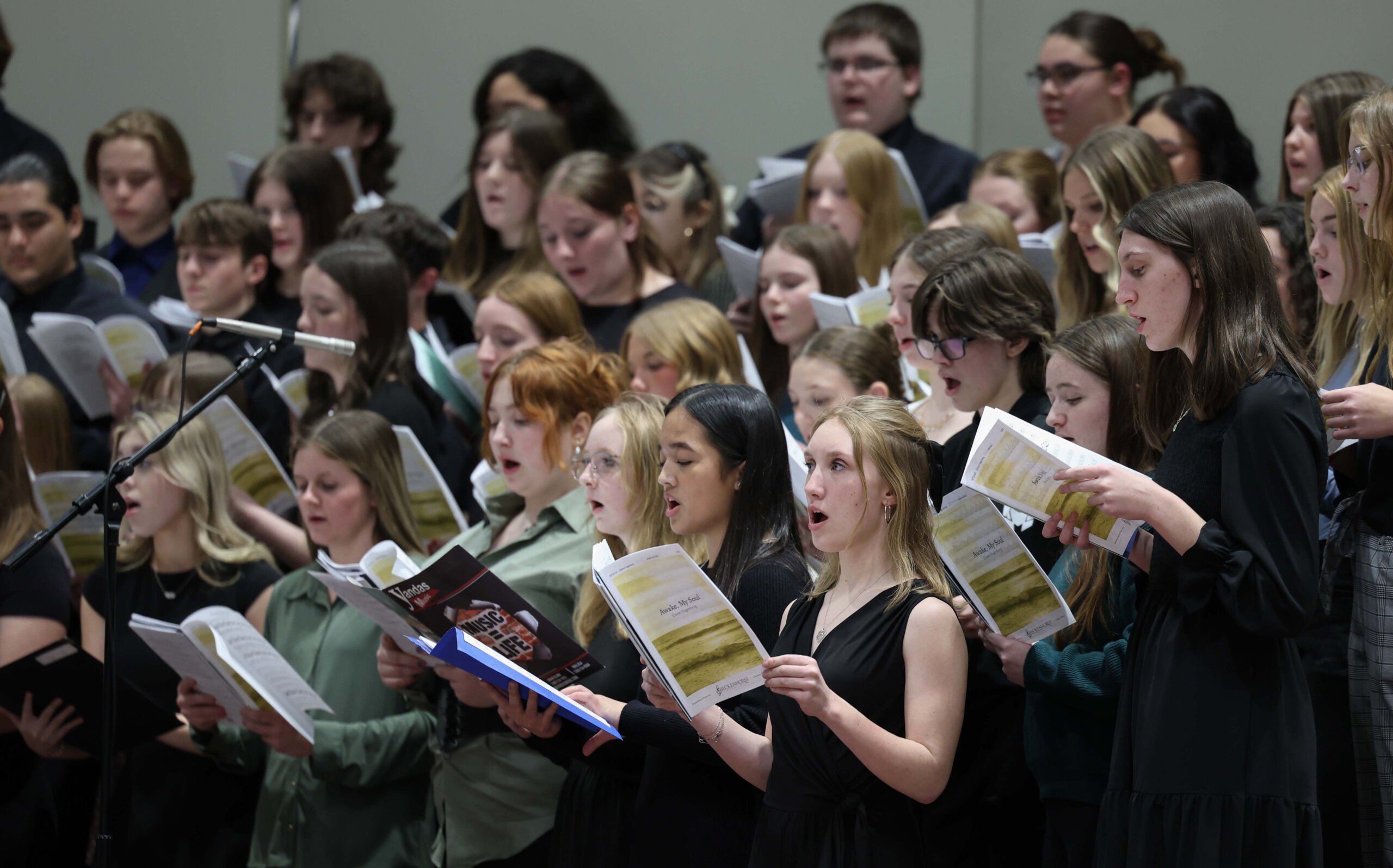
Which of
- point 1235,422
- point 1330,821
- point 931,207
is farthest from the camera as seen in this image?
point 931,207

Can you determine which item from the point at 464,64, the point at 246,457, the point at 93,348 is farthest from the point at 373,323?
the point at 464,64

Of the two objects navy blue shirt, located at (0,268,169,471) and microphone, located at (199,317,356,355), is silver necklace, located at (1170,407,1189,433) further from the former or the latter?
navy blue shirt, located at (0,268,169,471)

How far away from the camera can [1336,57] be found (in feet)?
16.9

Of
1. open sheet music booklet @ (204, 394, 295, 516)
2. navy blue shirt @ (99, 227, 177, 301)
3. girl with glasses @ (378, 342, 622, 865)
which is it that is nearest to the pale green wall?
navy blue shirt @ (99, 227, 177, 301)

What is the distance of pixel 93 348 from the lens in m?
4.49

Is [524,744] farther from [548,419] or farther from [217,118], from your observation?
[217,118]

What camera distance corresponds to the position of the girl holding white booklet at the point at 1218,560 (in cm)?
211

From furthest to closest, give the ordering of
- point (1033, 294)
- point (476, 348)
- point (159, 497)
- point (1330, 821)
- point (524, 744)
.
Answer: point (476, 348)
point (159, 497)
point (524, 744)
point (1033, 294)
point (1330, 821)

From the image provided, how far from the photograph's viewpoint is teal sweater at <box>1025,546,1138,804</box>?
2436 mm

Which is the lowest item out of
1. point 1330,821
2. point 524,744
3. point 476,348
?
point 524,744

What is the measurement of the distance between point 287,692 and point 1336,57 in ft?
12.9

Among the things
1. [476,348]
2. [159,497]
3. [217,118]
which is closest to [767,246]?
[476,348]

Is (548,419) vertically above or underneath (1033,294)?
underneath

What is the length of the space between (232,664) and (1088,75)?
3.07 meters
